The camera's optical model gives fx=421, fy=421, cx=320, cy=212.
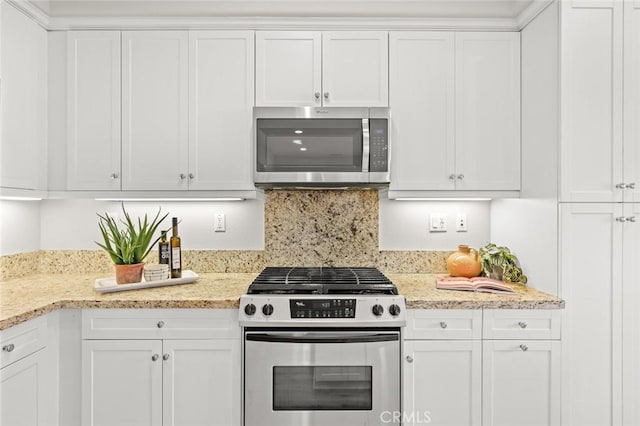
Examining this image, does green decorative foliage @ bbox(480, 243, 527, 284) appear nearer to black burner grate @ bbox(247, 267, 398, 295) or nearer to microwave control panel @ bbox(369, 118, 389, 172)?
black burner grate @ bbox(247, 267, 398, 295)

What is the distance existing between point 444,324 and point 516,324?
0.34m

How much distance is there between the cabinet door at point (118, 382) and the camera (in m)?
1.98

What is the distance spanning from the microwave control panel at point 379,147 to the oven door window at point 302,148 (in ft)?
0.20

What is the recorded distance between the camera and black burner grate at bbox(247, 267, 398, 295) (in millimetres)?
2037

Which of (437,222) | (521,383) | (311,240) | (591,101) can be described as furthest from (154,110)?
(521,383)

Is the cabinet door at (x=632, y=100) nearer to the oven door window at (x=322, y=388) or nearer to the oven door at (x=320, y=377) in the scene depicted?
the oven door at (x=320, y=377)

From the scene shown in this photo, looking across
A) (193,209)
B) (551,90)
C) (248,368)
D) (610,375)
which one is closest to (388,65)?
(551,90)

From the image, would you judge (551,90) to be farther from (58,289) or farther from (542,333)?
(58,289)

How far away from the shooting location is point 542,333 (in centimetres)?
199

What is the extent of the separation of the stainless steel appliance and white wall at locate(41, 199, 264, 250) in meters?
0.82

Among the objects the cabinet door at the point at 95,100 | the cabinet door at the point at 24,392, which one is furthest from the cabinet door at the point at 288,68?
the cabinet door at the point at 24,392

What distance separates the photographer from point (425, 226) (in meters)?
2.74

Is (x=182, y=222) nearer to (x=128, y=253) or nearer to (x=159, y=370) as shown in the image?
(x=128, y=253)

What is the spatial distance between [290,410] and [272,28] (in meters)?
2.02
